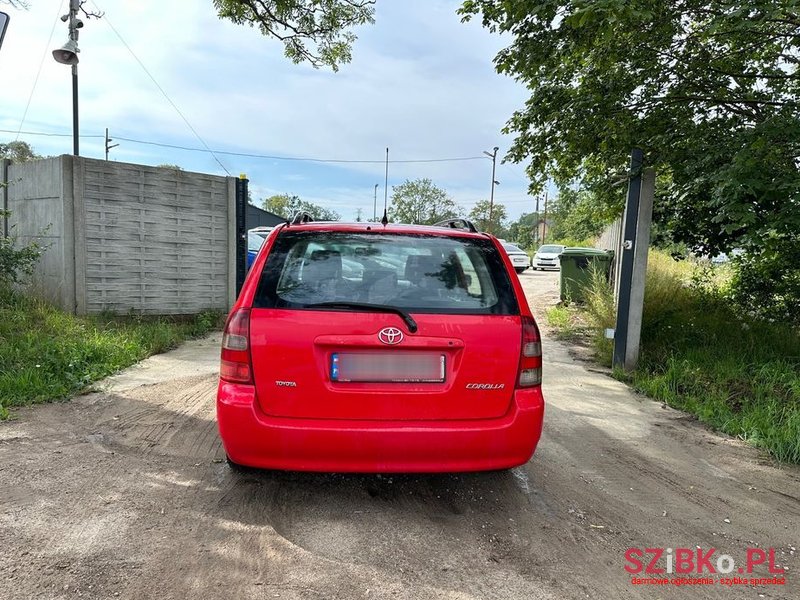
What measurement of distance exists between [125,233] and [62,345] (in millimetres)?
2543

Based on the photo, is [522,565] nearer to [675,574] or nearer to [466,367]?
[675,574]

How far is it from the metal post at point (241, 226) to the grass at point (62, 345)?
3.74ft

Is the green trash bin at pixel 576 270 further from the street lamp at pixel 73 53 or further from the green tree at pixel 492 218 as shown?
the green tree at pixel 492 218

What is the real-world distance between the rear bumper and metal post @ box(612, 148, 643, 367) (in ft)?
12.8

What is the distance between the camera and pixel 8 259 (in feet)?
22.5

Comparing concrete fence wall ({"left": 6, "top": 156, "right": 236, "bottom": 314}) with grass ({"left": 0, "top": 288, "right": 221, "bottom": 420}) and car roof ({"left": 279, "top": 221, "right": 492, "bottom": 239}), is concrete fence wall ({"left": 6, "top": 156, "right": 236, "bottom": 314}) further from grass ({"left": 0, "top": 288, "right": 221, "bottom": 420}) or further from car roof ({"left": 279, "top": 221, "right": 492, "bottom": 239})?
car roof ({"left": 279, "top": 221, "right": 492, "bottom": 239})

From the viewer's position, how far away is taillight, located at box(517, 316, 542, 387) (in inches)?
108

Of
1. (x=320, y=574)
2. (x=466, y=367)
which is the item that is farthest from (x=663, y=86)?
(x=320, y=574)

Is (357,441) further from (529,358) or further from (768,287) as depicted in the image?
(768,287)

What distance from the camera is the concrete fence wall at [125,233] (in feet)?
24.1

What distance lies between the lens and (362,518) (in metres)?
2.75

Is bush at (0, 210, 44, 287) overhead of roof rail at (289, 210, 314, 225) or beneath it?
beneath

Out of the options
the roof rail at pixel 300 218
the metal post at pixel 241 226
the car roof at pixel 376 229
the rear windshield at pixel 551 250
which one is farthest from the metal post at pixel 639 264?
the rear windshield at pixel 551 250

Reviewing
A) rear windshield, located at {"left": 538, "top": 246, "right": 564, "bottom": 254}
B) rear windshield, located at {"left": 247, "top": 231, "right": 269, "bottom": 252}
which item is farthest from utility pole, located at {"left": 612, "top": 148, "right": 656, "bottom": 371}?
rear windshield, located at {"left": 538, "top": 246, "right": 564, "bottom": 254}
